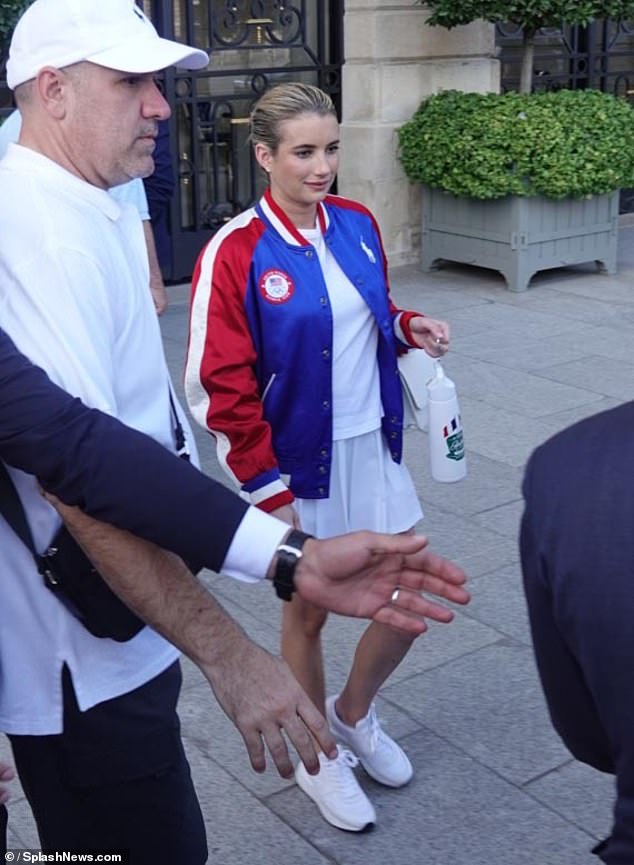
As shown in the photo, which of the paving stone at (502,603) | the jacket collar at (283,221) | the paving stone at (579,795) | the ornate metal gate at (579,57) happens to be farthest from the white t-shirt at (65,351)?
the ornate metal gate at (579,57)

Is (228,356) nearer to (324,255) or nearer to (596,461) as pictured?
(324,255)

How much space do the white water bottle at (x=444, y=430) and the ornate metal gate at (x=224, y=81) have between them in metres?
6.12

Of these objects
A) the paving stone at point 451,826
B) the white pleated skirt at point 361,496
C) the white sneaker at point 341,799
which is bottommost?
the paving stone at point 451,826

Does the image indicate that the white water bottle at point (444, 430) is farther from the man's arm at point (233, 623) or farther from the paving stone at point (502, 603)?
the man's arm at point (233, 623)

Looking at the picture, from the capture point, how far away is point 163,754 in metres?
2.29

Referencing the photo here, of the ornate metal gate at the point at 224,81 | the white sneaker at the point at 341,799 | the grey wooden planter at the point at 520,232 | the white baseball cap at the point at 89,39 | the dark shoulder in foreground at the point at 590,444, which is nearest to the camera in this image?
the dark shoulder in foreground at the point at 590,444

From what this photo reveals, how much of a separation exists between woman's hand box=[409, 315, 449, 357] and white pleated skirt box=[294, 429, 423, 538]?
27cm

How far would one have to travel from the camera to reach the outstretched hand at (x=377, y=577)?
6.29 ft

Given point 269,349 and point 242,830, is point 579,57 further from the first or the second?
point 242,830

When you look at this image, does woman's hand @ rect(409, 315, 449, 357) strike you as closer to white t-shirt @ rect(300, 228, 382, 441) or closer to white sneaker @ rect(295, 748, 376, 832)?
white t-shirt @ rect(300, 228, 382, 441)

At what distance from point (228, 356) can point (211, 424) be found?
0.18 meters

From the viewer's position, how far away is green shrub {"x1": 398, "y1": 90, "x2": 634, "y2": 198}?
8695mm

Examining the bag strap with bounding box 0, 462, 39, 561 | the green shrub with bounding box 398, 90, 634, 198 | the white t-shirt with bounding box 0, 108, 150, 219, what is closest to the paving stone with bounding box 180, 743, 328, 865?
the bag strap with bounding box 0, 462, 39, 561

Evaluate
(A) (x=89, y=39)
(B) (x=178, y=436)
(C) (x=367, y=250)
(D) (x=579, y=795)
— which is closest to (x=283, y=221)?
A: (C) (x=367, y=250)
